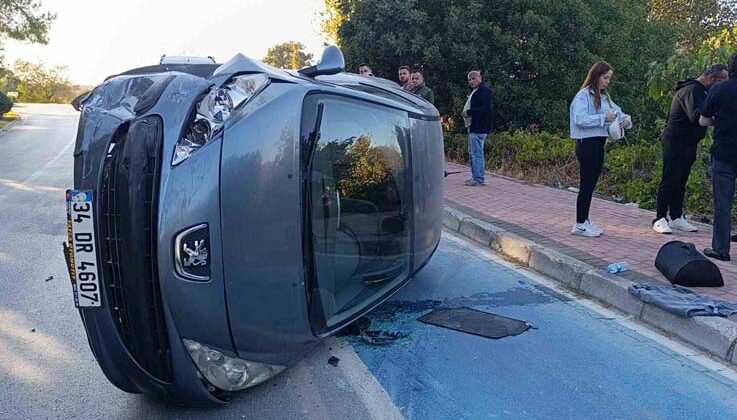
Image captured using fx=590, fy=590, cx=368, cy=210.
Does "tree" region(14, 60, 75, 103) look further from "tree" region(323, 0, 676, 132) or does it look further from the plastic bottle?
the plastic bottle

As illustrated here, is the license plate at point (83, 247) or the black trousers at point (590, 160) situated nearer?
the license plate at point (83, 247)

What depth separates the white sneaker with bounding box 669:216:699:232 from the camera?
6.33 meters

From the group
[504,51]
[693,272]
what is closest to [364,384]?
[693,272]

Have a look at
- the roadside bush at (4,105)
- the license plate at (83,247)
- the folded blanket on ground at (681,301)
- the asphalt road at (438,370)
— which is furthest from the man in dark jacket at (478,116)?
the roadside bush at (4,105)

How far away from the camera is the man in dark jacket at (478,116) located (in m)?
9.39

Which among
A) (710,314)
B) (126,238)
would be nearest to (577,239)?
(710,314)

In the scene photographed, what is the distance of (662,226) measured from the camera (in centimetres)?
623

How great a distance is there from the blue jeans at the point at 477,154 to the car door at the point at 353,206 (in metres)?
5.65

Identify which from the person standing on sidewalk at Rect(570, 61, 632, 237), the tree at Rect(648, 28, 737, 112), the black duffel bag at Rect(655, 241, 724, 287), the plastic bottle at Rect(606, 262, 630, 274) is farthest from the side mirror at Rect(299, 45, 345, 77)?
the tree at Rect(648, 28, 737, 112)

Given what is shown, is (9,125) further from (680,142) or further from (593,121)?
(680,142)

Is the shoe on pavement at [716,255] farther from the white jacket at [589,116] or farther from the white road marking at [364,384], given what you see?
the white road marking at [364,384]

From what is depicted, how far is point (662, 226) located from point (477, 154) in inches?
149

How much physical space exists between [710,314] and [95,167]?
381 centimetres

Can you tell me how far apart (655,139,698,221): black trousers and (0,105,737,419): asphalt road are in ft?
7.16
